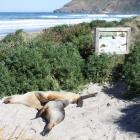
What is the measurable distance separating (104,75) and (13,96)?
242 centimetres

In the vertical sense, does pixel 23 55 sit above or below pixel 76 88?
above

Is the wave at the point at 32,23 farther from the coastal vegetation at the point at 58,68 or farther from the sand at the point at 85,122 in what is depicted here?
the sand at the point at 85,122

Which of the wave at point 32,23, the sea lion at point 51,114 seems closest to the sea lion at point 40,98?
the sea lion at point 51,114

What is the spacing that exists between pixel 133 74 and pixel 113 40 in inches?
78.4

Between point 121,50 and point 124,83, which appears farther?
point 121,50

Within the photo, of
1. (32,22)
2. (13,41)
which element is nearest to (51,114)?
(13,41)

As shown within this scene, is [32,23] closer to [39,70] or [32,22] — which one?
[32,22]

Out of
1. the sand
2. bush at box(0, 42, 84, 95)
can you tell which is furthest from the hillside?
the sand

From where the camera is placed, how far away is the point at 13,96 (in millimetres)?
9750

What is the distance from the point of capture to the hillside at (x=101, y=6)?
160m

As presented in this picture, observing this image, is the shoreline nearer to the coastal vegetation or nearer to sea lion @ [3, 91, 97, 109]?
the coastal vegetation

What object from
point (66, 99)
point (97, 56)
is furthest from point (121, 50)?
point (66, 99)

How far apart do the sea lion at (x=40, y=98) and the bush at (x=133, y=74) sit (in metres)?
0.94

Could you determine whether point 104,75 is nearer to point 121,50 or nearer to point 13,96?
point 121,50
